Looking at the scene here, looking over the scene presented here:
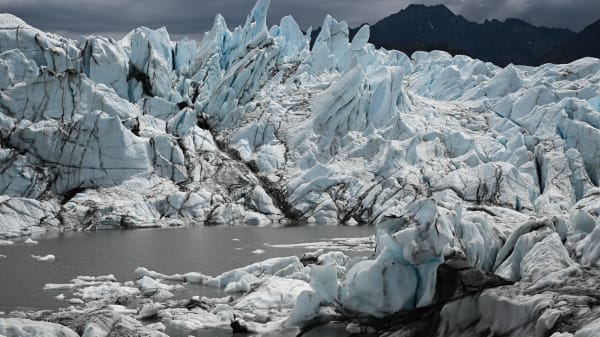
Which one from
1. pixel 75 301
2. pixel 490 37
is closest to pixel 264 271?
pixel 75 301

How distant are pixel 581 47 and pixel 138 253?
128 m

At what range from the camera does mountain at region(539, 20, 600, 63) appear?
13488cm

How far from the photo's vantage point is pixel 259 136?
5334 centimetres

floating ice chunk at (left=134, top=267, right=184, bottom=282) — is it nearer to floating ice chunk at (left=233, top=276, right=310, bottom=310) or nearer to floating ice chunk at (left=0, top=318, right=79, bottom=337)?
floating ice chunk at (left=233, top=276, right=310, bottom=310)

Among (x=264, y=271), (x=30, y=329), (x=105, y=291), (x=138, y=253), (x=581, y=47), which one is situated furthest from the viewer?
(x=581, y=47)

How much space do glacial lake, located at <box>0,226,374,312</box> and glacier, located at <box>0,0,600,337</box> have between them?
310cm

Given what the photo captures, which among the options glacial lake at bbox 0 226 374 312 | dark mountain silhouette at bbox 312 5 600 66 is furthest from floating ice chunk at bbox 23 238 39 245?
dark mountain silhouette at bbox 312 5 600 66

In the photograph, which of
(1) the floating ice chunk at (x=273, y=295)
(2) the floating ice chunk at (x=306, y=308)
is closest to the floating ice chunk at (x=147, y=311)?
(1) the floating ice chunk at (x=273, y=295)

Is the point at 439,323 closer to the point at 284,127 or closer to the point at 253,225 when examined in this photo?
the point at 253,225

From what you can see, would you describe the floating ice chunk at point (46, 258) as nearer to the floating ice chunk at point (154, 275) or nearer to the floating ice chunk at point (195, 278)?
the floating ice chunk at point (154, 275)

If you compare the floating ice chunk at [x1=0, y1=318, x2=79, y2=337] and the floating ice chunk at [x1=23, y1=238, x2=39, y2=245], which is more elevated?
the floating ice chunk at [x1=0, y1=318, x2=79, y2=337]

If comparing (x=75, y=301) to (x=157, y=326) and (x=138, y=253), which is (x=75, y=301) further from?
(x=138, y=253)

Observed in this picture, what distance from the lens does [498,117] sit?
57000 millimetres

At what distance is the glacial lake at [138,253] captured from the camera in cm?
2262
